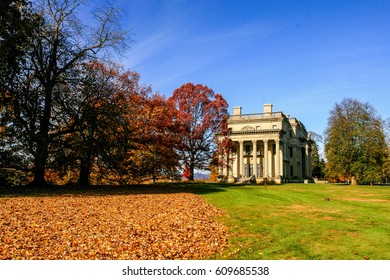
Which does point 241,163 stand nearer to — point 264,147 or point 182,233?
point 264,147

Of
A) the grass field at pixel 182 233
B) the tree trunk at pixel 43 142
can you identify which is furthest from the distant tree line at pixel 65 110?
the grass field at pixel 182 233

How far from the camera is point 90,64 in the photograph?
23.1 meters

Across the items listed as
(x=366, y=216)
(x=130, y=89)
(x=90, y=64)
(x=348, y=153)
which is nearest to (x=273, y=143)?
(x=348, y=153)

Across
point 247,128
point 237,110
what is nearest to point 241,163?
point 247,128

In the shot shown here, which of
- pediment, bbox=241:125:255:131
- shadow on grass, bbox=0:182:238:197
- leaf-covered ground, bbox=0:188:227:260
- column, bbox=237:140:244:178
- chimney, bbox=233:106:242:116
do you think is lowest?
leaf-covered ground, bbox=0:188:227:260

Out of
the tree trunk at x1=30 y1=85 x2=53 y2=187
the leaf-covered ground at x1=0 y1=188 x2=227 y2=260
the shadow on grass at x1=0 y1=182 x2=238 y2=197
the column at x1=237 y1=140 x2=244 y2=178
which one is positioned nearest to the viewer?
the leaf-covered ground at x1=0 y1=188 x2=227 y2=260

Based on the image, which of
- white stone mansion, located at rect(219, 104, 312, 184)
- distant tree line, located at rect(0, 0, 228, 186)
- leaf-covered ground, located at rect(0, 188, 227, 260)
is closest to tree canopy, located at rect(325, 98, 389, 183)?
white stone mansion, located at rect(219, 104, 312, 184)

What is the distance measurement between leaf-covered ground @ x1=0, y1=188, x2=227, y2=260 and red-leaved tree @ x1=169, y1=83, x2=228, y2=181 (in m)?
23.9

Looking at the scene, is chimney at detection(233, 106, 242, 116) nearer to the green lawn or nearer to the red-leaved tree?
the red-leaved tree

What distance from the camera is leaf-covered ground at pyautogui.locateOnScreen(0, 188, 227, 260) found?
22.6ft

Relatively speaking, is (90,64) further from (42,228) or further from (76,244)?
(76,244)

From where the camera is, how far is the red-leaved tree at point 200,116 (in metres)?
36.4

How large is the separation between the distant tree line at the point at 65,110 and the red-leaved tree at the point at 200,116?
757 cm

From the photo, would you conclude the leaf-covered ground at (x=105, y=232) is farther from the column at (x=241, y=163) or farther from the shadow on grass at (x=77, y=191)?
the column at (x=241, y=163)
